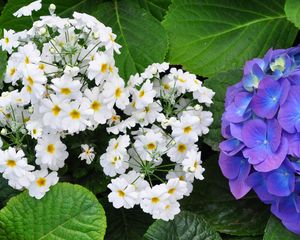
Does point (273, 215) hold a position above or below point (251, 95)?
below

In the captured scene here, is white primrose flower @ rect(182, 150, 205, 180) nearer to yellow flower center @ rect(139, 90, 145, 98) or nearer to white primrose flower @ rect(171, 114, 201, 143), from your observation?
white primrose flower @ rect(171, 114, 201, 143)

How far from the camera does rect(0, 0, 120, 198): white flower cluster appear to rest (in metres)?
1.36

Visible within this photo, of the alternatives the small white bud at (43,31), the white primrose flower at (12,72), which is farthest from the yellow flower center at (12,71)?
the small white bud at (43,31)

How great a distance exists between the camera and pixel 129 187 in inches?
54.8

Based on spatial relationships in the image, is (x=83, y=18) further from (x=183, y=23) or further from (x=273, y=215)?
(x=273, y=215)

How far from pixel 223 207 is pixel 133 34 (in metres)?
0.51

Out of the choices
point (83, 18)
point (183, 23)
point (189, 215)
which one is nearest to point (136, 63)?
point (183, 23)

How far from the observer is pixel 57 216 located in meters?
1.45

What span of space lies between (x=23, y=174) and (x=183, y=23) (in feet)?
2.13

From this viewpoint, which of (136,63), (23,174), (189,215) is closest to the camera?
(23,174)

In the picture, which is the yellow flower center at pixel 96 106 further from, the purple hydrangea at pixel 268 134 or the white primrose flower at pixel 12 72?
the purple hydrangea at pixel 268 134

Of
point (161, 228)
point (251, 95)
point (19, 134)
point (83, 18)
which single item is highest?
point (83, 18)

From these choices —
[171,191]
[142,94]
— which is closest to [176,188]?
[171,191]

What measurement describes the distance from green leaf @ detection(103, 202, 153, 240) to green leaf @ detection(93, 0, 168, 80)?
332 millimetres
